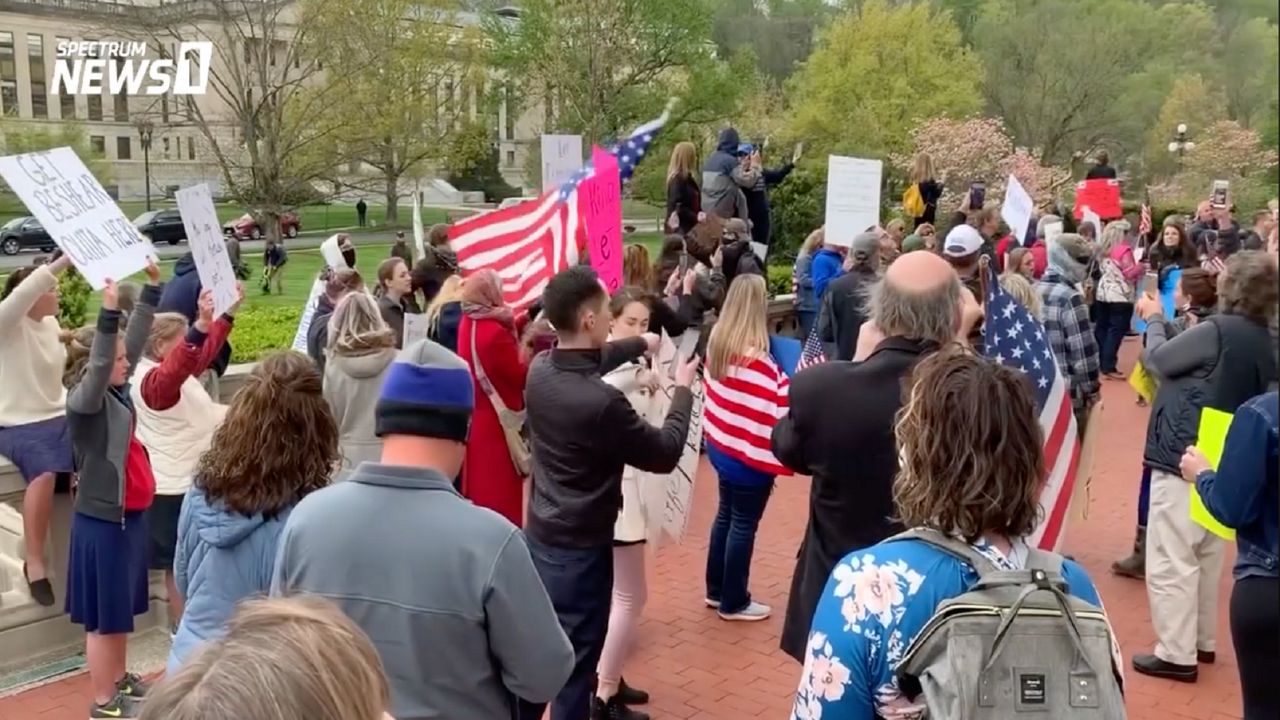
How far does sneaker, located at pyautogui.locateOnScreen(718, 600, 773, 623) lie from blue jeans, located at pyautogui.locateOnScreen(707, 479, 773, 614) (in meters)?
0.02

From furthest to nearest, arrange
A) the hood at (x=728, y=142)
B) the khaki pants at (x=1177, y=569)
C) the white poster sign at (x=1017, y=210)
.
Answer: the hood at (x=728, y=142)
the white poster sign at (x=1017, y=210)
the khaki pants at (x=1177, y=569)

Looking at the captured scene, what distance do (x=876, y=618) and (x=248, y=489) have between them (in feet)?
6.18

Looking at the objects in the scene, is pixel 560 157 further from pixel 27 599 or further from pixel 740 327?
pixel 27 599

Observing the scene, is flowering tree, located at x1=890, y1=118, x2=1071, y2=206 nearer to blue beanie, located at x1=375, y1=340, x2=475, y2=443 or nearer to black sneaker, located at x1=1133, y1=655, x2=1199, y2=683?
black sneaker, located at x1=1133, y1=655, x2=1199, y2=683

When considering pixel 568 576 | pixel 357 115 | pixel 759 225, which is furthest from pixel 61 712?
pixel 357 115

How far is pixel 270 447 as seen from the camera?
3.31 meters

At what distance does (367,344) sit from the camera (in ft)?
17.9

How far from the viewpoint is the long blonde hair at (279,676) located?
1468mm

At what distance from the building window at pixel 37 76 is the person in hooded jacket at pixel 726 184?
46.7 m

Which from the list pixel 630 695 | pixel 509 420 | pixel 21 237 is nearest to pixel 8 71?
pixel 21 237

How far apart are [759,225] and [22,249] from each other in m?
31.3

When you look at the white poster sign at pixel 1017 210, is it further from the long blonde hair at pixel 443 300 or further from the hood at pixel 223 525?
the hood at pixel 223 525

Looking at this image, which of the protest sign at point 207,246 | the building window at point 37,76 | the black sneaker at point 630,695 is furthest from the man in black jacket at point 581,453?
the building window at point 37,76

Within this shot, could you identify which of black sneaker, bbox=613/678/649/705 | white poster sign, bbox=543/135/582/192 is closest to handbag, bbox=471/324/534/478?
black sneaker, bbox=613/678/649/705
